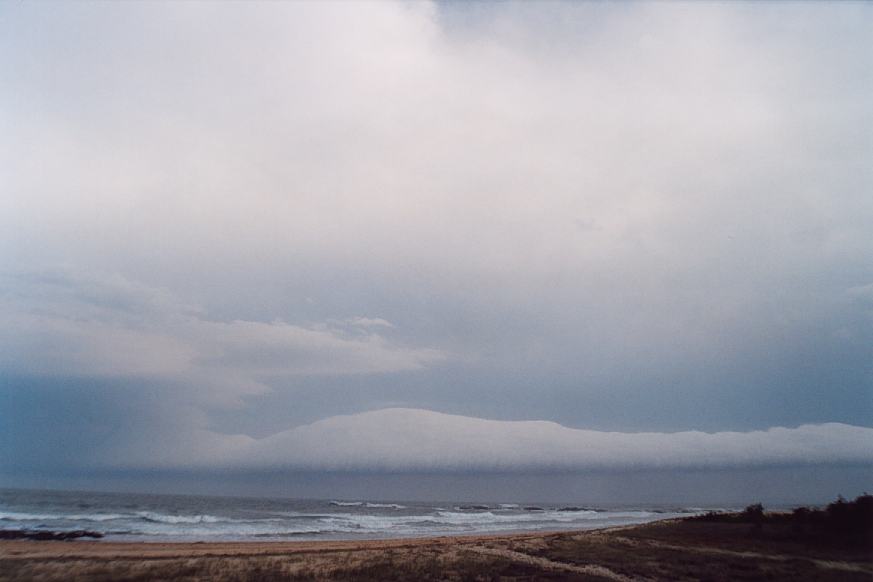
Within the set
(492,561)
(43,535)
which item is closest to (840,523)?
(492,561)

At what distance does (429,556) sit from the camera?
90.2 feet

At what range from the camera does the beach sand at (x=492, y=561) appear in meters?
21.3

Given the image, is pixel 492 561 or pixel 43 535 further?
pixel 43 535

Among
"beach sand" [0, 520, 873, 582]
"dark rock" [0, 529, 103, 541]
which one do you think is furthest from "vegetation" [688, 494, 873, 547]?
"dark rock" [0, 529, 103, 541]

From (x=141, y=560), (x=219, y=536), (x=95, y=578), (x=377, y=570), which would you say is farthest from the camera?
(x=219, y=536)

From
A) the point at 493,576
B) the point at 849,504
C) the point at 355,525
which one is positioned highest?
the point at 849,504

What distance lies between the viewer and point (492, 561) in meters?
25.5

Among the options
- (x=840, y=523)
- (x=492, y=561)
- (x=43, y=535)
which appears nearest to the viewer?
(x=492, y=561)

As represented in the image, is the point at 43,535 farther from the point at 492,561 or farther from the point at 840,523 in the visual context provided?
the point at 840,523

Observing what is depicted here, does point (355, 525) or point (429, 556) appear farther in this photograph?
point (355, 525)

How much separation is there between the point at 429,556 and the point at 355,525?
3716 centimetres

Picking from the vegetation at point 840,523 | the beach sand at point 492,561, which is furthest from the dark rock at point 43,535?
the vegetation at point 840,523

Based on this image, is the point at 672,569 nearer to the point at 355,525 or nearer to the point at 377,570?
the point at 377,570

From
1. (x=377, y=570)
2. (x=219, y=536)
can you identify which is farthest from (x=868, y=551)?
(x=219, y=536)
